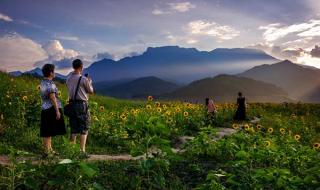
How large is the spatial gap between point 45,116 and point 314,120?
20.5m

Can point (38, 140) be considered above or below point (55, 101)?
below

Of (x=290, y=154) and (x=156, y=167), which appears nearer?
(x=156, y=167)

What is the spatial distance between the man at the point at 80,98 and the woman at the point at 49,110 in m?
0.39

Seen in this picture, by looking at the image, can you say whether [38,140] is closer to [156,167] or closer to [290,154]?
[156,167]

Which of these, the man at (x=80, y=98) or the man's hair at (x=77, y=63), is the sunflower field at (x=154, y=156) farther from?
the man's hair at (x=77, y=63)

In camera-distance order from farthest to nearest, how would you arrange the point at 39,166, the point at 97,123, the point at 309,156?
1. the point at 97,123
2. the point at 309,156
3. the point at 39,166

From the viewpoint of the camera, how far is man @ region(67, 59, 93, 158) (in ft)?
37.5

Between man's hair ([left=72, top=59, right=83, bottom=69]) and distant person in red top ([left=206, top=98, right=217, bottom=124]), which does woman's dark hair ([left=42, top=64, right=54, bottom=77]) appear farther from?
distant person in red top ([left=206, top=98, right=217, bottom=124])

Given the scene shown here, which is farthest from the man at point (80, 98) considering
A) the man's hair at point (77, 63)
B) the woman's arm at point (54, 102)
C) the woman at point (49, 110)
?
the woman's arm at point (54, 102)

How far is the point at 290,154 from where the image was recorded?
37.2 ft

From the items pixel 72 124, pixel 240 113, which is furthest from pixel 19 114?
pixel 240 113

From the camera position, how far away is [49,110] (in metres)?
11.2

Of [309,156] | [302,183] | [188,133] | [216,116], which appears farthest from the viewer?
[216,116]

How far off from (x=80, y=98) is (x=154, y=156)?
11.1ft
